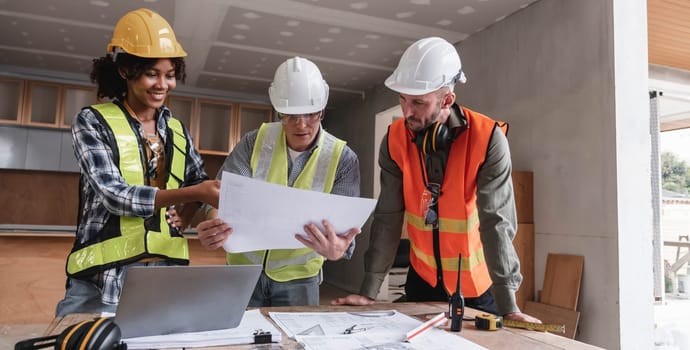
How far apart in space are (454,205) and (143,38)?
1.19 metres

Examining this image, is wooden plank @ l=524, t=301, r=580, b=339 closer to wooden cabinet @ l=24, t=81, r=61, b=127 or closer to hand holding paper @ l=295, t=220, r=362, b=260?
hand holding paper @ l=295, t=220, r=362, b=260

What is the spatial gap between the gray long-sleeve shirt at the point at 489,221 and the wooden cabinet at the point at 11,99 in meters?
5.69

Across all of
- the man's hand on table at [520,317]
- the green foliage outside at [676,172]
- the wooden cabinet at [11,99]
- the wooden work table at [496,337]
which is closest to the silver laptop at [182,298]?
the wooden work table at [496,337]

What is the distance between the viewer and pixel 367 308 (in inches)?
59.5

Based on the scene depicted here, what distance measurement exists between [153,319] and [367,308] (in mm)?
684

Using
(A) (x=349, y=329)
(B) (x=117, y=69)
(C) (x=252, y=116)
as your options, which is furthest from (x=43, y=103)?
(A) (x=349, y=329)

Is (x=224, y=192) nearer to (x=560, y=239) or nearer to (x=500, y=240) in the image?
(x=500, y=240)

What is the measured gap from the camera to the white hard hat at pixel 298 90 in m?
1.83

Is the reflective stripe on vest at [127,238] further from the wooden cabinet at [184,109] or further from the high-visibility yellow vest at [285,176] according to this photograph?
the wooden cabinet at [184,109]

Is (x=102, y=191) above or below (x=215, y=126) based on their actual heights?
below

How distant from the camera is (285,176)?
6.02 ft

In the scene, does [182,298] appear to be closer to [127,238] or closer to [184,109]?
[127,238]

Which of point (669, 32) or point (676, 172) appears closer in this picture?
point (669, 32)

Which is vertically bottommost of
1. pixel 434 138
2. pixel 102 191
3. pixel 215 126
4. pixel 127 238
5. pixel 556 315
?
pixel 556 315
